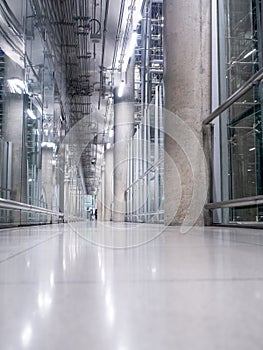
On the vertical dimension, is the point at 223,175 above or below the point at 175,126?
below

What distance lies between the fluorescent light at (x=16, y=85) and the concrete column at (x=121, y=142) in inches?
270

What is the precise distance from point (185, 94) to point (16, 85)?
1.88 m

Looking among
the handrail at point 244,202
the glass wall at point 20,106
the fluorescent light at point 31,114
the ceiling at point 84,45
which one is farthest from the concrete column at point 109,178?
the handrail at point 244,202

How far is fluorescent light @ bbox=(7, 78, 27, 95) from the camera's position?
13.7 ft

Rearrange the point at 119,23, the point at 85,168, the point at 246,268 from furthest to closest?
the point at 85,168 → the point at 119,23 → the point at 246,268

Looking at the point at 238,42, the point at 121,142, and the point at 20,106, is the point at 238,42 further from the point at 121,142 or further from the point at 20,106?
the point at 121,142

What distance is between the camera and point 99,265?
2.93 feet

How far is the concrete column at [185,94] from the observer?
3.39 metres

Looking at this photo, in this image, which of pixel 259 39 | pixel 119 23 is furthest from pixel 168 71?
pixel 119 23

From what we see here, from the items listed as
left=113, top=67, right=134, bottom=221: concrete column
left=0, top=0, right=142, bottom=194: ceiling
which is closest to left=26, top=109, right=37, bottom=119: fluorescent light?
left=0, top=0, right=142, bottom=194: ceiling

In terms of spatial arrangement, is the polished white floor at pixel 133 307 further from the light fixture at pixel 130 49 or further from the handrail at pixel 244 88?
the light fixture at pixel 130 49

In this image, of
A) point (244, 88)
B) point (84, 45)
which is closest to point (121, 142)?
point (84, 45)

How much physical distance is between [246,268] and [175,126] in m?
2.79

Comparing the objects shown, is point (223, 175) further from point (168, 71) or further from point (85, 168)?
point (85, 168)
